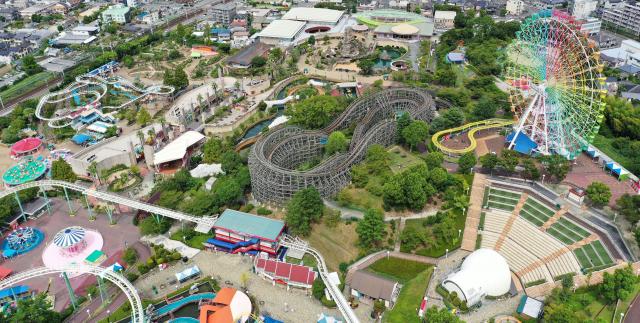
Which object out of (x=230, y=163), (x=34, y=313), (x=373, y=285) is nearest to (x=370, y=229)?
(x=373, y=285)

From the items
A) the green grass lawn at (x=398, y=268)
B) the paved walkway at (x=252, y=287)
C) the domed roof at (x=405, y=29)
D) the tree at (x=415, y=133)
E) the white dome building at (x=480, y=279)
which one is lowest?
the paved walkway at (x=252, y=287)

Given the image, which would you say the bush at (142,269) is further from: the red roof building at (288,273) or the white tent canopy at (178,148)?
the white tent canopy at (178,148)

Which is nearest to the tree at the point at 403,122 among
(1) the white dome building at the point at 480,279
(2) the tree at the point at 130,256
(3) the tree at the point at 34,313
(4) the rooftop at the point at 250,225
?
(4) the rooftop at the point at 250,225

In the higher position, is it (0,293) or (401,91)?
(401,91)

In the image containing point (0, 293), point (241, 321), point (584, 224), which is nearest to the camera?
point (241, 321)

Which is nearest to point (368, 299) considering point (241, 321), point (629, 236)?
point (241, 321)

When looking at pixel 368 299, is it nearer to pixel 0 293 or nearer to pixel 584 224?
pixel 584 224
